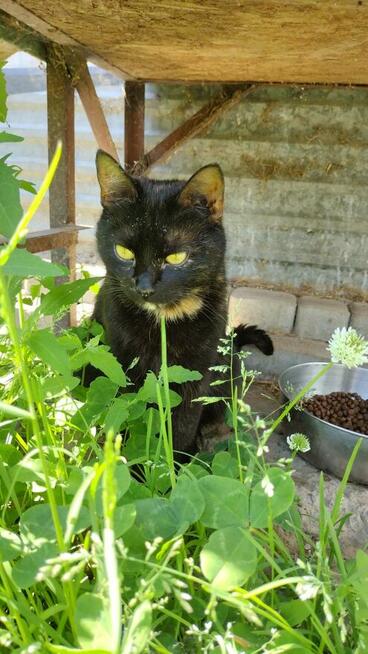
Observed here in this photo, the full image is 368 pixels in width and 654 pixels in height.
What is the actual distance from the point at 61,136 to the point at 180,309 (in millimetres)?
941

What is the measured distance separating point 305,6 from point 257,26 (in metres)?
0.18

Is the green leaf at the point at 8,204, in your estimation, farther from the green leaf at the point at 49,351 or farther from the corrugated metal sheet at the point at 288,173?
the corrugated metal sheet at the point at 288,173

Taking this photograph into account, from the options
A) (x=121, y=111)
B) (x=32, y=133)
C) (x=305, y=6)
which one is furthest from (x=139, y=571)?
(x=32, y=133)

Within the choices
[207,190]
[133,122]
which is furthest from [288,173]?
[207,190]

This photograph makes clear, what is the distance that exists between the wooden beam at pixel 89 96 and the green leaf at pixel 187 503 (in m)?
1.61

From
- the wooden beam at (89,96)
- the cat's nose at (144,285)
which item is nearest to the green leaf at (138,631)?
the cat's nose at (144,285)

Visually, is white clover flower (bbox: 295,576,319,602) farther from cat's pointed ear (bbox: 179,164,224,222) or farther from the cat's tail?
the cat's tail

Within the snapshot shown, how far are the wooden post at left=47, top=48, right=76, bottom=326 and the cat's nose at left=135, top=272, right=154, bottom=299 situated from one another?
85cm

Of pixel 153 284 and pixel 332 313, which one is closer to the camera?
pixel 153 284

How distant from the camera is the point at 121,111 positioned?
261 centimetres

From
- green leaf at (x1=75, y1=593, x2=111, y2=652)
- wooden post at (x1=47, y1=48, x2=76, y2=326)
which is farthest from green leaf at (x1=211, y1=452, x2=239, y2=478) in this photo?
wooden post at (x1=47, y1=48, x2=76, y2=326)

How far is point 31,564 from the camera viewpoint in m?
0.45

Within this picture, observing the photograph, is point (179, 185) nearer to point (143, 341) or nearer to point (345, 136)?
point (143, 341)

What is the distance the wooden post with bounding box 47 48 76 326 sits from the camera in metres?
1.68
